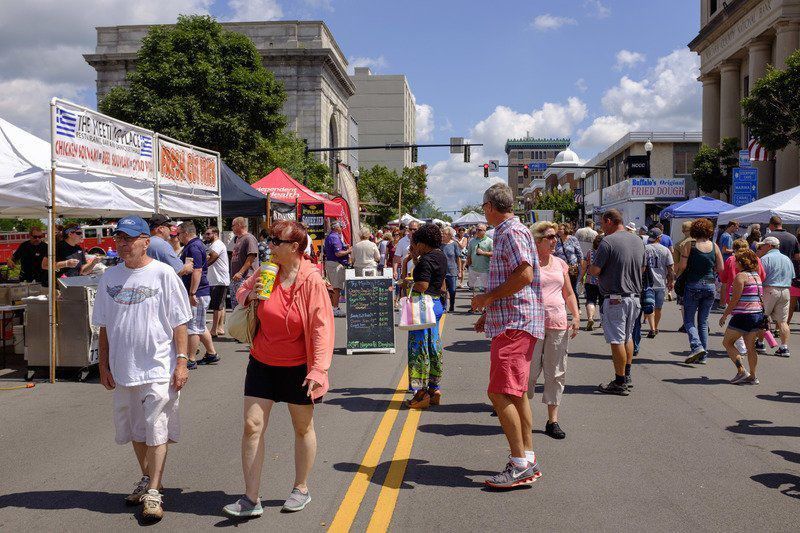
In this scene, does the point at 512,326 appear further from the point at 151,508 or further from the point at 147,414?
the point at 151,508

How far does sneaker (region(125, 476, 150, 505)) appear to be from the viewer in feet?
16.1

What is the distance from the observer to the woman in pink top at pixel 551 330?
6625mm

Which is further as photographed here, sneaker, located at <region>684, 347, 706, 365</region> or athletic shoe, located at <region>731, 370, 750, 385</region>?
sneaker, located at <region>684, 347, 706, 365</region>

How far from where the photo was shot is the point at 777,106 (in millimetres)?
24516

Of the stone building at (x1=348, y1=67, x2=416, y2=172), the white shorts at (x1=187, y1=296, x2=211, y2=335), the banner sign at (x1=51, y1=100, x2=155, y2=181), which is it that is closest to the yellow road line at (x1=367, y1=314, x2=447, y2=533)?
the white shorts at (x1=187, y1=296, x2=211, y2=335)

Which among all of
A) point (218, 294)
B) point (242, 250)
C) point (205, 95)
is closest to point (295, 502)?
point (218, 294)

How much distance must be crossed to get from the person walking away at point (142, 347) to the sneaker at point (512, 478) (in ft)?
7.15

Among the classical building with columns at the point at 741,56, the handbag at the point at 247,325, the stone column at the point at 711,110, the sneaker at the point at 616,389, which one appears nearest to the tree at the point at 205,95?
the classical building with columns at the point at 741,56

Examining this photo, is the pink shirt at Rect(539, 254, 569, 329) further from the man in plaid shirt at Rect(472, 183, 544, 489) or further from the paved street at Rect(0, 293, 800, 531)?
the man in plaid shirt at Rect(472, 183, 544, 489)

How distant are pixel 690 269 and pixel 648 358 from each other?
1.47 m

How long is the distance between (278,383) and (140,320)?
1.00 metres

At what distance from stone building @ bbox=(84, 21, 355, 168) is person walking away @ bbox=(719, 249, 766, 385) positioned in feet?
161

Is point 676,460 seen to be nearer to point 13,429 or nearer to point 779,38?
point 13,429

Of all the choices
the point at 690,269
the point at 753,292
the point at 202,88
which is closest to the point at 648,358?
the point at 690,269
